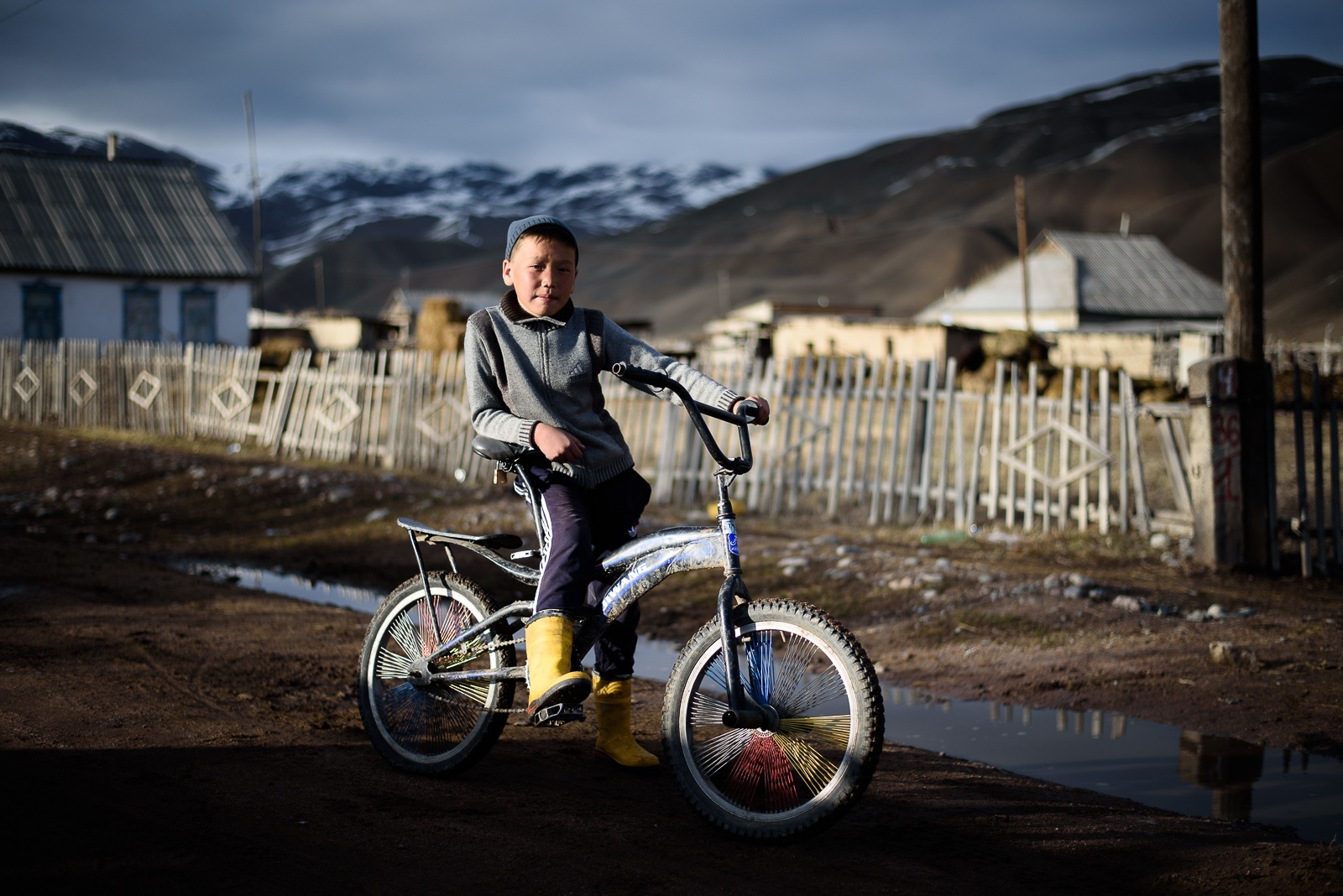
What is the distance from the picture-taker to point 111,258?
34.2 meters

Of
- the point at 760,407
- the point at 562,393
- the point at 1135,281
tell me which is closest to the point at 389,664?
the point at 562,393

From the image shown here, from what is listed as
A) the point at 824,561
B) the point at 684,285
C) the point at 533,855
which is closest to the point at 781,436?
the point at 824,561

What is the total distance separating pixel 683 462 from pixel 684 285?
160944 millimetres

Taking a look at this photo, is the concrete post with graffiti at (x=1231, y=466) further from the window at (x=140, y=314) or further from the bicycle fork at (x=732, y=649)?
the window at (x=140, y=314)

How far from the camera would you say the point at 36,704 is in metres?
4.75

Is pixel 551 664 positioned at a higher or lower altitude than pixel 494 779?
higher

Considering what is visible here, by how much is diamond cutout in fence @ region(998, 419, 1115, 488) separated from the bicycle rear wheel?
7787mm

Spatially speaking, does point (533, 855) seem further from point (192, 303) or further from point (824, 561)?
point (192, 303)

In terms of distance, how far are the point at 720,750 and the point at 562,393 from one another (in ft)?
4.36

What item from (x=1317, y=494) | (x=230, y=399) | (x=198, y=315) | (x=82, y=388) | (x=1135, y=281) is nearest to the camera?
(x=1317, y=494)

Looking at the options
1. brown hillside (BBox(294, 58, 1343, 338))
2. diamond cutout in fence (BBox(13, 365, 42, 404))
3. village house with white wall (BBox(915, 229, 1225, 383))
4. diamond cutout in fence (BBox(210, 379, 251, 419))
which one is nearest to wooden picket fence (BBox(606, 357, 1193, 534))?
diamond cutout in fence (BBox(210, 379, 251, 419))

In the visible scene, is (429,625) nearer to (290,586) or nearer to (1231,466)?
(290,586)

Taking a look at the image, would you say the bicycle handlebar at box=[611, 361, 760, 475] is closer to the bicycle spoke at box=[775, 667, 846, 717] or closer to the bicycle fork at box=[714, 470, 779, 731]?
the bicycle fork at box=[714, 470, 779, 731]

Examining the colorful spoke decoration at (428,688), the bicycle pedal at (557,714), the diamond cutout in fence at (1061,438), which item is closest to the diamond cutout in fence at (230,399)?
the diamond cutout in fence at (1061,438)
